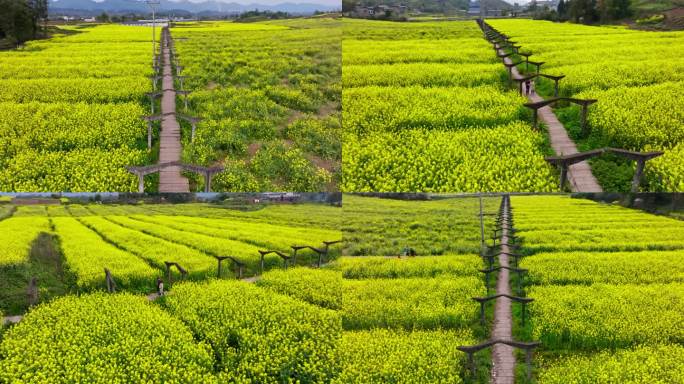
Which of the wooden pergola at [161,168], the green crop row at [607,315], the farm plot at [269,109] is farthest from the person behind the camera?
the farm plot at [269,109]

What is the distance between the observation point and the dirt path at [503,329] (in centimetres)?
674

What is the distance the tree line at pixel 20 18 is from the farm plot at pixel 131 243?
30.2 ft

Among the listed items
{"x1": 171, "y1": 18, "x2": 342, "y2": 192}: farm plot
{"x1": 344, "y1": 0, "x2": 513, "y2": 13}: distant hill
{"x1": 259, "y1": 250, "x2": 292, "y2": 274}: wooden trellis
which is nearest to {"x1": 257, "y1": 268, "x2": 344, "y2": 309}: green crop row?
{"x1": 259, "y1": 250, "x2": 292, "y2": 274}: wooden trellis

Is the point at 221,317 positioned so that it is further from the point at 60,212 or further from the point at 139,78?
the point at 139,78

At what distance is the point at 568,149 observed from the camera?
26.9 feet

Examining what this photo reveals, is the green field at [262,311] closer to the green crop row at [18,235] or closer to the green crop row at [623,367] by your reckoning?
the green crop row at [18,235]

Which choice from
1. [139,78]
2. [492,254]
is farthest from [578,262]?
[139,78]

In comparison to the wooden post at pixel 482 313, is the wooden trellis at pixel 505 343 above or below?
below

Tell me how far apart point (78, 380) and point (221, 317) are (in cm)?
231

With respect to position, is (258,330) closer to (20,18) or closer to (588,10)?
(588,10)

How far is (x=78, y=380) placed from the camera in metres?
6.97

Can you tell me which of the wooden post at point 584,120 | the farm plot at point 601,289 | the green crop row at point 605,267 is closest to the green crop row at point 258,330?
the farm plot at point 601,289

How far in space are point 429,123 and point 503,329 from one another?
431 centimetres

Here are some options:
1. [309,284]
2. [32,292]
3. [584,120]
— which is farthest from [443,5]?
[32,292]
